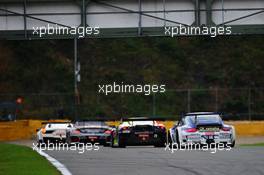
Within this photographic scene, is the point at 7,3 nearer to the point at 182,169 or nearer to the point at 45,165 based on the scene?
the point at 45,165

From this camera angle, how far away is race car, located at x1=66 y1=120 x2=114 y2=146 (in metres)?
31.4

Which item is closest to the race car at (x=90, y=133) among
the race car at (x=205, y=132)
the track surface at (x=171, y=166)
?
the race car at (x=205, y=132)

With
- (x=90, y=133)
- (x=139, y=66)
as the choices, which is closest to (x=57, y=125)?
(x=90, y=133)

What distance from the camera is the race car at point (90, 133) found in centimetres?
3141

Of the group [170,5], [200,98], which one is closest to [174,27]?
[170,5]

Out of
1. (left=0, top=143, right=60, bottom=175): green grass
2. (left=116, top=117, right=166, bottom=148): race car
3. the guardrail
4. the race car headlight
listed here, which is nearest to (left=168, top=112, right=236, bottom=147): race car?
(left=116, top=117, right=166, bottom=148): race car

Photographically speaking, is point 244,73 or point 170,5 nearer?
point 170,5

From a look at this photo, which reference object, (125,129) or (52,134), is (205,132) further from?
(52,134)

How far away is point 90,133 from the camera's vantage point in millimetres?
31453

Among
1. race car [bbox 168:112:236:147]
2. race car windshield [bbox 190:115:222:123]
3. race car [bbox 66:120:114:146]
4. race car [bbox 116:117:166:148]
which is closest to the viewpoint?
race car [bbox 168:112:236:147]

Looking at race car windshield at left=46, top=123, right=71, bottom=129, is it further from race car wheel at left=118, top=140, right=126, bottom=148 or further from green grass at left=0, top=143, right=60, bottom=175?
green grass at left=0, top=143, right=60, bottom=175

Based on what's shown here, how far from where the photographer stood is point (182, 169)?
581 inches

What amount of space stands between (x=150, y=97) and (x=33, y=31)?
32.5 m

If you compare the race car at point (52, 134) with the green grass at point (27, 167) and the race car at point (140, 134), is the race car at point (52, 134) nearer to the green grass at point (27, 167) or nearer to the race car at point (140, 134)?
the race car at point (140, 134)
